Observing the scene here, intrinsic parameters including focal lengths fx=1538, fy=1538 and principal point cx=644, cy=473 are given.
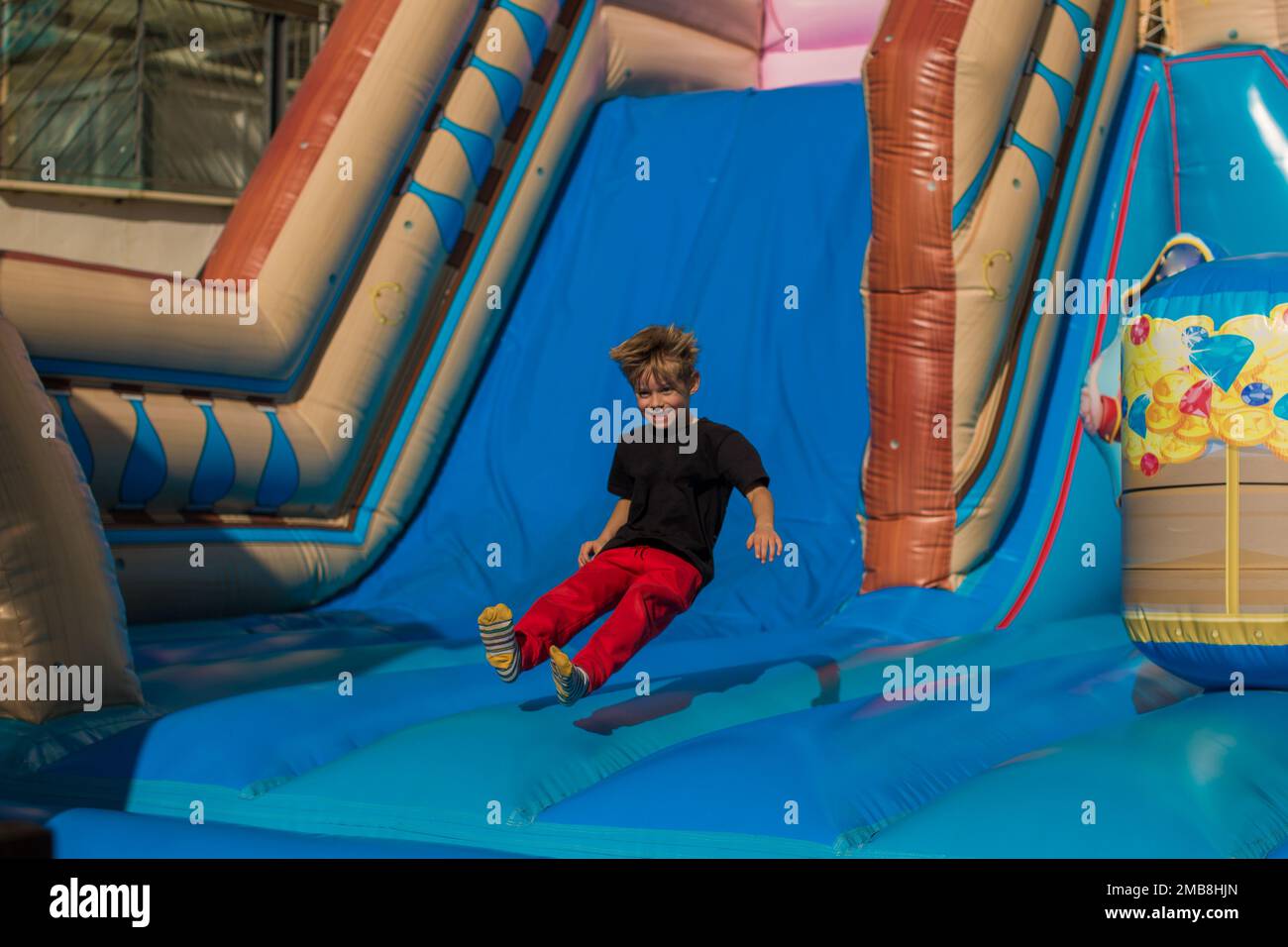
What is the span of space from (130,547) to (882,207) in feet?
6.56

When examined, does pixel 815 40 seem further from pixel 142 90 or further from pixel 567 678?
pixel 567 678

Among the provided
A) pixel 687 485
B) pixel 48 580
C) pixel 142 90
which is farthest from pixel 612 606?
pixel 142 90

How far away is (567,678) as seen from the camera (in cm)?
222

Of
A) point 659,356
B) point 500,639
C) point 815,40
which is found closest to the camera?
point 500,639

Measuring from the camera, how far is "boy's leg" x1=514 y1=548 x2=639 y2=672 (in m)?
2.31

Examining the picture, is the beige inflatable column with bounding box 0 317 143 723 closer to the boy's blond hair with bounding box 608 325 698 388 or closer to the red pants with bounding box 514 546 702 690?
the red pants with bounding box 514 546 702 690

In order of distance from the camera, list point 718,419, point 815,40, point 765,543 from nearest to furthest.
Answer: point 765,543 < point 718,419 < point 815,40

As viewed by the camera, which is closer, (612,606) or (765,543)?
(765,543)

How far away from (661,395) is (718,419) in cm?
178

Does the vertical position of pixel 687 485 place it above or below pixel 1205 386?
below

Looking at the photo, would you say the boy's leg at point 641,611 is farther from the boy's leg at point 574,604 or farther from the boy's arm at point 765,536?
the boy's arm at point 765,536

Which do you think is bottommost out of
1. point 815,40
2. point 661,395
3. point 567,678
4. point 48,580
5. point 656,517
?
point 567,678

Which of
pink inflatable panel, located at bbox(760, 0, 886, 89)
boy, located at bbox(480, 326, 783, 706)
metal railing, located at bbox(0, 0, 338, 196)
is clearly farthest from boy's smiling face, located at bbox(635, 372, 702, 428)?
metal railing, located at bbox(0, 0, 338, 196)
